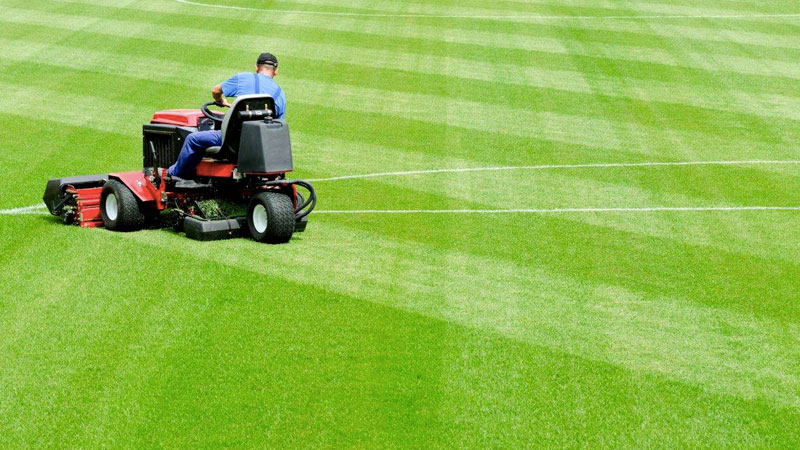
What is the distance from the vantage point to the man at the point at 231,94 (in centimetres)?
1016

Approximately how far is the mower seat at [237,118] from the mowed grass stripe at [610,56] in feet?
41.0

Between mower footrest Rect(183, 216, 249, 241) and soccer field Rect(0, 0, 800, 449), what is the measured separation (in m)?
0.13

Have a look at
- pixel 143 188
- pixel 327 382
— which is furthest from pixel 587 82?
pixel 327 382

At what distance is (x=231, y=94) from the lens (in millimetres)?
10227

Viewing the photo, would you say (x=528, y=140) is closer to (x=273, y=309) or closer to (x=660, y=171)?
(x=660, y=171)

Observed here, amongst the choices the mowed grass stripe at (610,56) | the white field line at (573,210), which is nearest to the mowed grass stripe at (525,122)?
the white field line at (573,210)

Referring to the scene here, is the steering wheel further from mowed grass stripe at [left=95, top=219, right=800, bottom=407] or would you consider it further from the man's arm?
mowed grass stripe at [left=95, top=219, right=800, bottom=407]

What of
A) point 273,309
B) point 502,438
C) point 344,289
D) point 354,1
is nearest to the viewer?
point 502,438

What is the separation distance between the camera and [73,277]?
881 cm

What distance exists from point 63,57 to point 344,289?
14526 millimetres

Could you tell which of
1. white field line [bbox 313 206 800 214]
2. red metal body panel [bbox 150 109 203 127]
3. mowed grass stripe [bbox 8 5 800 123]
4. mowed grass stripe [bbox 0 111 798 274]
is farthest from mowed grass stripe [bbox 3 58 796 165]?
red metal body panel [bbox 150 109 203 127]

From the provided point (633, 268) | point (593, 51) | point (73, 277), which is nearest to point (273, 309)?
point (73, 277)

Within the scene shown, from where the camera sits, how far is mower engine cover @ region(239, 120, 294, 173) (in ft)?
31.8

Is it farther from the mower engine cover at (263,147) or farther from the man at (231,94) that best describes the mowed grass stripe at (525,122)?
the mower engine cover at (263,147)
